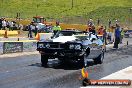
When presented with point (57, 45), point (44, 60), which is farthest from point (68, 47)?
point (44, 60)

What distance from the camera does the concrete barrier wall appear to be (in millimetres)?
25278

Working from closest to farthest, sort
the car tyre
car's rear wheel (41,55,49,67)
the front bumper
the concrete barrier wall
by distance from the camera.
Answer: the front bumper < the car tyre < car's rear wheel (41,55,49,67) < the concrete barrier wall

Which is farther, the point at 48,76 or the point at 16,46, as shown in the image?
the point at 16,46

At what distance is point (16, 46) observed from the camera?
87.1 ft

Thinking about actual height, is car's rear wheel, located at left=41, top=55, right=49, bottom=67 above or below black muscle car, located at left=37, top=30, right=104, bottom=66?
below

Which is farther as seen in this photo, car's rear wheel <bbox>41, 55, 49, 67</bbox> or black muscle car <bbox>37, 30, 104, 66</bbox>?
car's rear wheel <bbox>41, 55, 49, 67</bbox>

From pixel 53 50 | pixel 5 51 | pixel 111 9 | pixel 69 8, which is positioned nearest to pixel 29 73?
pixel 53 50

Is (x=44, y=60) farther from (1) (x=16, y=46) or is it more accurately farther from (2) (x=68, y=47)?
(1) (x=16, y=46)

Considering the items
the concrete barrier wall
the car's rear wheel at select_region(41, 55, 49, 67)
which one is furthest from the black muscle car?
the concrete barrier wall

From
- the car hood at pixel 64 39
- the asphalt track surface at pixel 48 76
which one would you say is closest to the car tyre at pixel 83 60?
the asphalt track surface at pixel 48 76

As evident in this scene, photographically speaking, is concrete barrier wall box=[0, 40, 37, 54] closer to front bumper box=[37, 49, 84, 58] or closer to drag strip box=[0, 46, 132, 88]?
drag strip box=[0, 46, 132, 88]

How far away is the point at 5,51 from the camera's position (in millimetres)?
25469

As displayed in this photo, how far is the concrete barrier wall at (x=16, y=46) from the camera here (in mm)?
25278

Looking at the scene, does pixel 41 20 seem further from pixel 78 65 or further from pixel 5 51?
pixel 78 65
